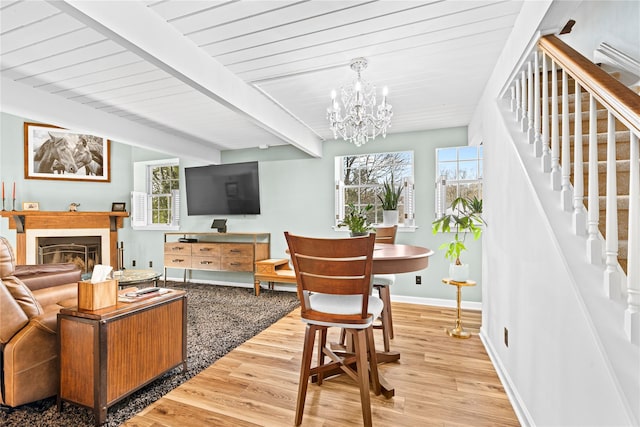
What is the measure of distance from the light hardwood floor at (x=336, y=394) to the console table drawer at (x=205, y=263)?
2.25m

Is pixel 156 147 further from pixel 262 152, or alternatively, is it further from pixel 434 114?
pixel 434 114

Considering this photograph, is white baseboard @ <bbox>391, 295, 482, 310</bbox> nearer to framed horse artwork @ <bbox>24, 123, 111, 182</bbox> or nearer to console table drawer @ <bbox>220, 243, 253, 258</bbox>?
console table drawer @ <bbox>220, 243, 253, 258</bbox>

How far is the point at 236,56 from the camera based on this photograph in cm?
221

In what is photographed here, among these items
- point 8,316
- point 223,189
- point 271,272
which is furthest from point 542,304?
point 223,189

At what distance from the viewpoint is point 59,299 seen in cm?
248

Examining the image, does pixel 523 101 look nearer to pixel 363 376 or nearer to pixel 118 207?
pixel 363 376

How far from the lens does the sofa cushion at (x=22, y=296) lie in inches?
70.0

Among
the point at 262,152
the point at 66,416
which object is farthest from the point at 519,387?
the point at 262,152

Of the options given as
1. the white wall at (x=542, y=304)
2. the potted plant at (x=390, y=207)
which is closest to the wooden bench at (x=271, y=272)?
the potted plant at (x=390, y=207)

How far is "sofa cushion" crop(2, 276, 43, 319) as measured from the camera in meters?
1.78

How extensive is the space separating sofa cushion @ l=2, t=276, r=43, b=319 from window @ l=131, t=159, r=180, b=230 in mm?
3877

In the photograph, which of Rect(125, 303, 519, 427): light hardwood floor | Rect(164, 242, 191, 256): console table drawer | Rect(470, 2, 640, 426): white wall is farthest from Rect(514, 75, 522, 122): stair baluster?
Rect(164, 242, 191, 256): console table drawer

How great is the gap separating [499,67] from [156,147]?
3870 millimetres

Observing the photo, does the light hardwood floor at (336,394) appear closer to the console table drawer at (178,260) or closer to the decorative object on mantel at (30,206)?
the console table drawer at (178,260)
